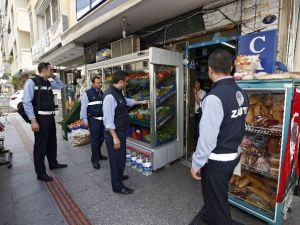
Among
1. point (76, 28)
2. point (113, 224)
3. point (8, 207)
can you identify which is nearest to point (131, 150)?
point (113, 224)

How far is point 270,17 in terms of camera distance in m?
2.74

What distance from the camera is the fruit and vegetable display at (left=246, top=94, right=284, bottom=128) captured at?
241 cm

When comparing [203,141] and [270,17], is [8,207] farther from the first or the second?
[270,17]

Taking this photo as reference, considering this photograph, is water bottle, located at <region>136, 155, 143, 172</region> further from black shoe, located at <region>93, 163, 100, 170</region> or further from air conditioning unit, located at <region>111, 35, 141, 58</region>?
air conditioning unit, located at <region>111, 35, 141, 58</region>

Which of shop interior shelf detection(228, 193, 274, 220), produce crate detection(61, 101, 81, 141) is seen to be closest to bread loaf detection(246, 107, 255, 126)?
shop interior shelf detection(228, 193, 274, 220)

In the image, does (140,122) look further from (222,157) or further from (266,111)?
(222,157)

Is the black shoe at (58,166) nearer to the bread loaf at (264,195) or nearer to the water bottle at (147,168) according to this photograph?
the water bottle at (147,168)

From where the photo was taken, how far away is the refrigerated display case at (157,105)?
3611 mm

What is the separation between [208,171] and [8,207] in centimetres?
285

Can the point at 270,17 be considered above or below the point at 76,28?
below

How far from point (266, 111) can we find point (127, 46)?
122 inches

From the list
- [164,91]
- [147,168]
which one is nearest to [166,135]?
Result: [147,168]

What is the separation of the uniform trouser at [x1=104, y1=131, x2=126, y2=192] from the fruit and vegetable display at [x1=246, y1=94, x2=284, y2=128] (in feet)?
5.70

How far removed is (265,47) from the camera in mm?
2441
